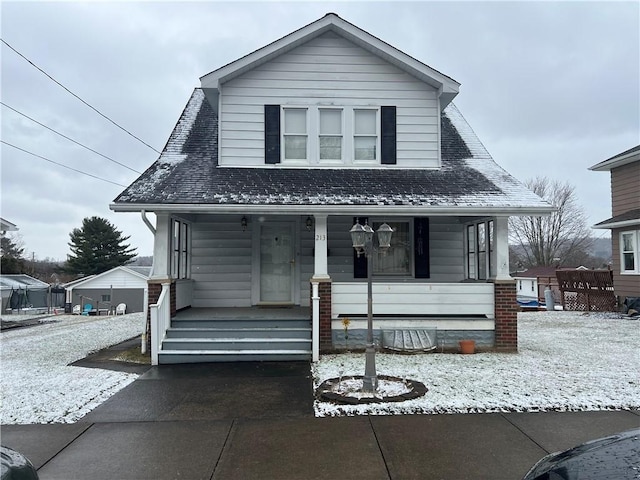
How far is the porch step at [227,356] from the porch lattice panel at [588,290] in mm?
13005

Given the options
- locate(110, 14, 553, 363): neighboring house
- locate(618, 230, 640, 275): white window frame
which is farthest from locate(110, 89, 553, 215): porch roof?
locate(618, 230, 640, 275): white window frame

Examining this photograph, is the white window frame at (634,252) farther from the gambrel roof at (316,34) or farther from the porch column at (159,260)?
the porch column at (159,260)

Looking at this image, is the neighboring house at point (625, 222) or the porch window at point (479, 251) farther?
the neighboring house at point (625, 222)

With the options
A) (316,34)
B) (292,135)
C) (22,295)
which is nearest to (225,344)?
(292,135)

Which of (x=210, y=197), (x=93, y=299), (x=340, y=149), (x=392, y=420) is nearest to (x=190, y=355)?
(x=210, y=197)

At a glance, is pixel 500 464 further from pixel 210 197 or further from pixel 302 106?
pixel 302 106

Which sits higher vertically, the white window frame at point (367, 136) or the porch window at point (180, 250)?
the white window frame at point (367, 136)

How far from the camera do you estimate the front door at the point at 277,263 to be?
10734 mm

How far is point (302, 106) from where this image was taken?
1012 cm

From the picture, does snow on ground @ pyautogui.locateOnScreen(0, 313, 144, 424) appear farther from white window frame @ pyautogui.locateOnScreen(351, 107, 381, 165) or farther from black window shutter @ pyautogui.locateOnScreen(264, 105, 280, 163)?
white window frame @ pyautogui.locateOnScreen(351, 107, 381, 165)

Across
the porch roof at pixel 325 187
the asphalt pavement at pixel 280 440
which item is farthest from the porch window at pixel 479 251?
the asphalt pavement at pixel 280 440

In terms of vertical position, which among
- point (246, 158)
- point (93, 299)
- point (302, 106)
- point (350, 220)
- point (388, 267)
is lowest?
point (93, 299)

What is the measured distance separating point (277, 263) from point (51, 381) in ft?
17.2

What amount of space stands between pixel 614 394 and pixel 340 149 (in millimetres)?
6781
